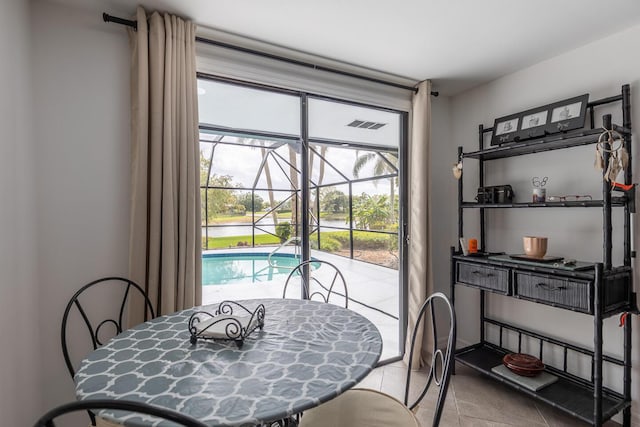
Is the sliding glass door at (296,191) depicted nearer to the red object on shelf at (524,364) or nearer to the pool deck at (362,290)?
the pool deck at (362,290)

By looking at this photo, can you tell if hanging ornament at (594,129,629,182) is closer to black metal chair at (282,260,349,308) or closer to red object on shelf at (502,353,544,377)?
red object on shelf at (502,353,544,377)

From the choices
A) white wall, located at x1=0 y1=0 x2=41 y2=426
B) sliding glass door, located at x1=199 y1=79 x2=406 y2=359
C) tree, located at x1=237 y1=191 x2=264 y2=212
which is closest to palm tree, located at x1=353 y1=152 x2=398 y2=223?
sliding glass door, located at x1=199 y1=79 x2=406 y2=359

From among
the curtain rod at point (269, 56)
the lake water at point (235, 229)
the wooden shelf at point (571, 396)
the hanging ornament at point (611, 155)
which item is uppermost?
the curtain rod at point (269, 56)

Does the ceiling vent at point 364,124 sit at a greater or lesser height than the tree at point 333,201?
greater

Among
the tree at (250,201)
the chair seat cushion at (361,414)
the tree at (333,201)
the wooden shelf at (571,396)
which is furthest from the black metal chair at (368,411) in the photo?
the tree at (333,201)

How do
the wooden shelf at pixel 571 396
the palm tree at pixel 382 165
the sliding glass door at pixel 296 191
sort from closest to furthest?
1. the wooden shelf at pixel 571 396
2. the sliding glass door at pixel 296 191
3. the palm tree at pixel 382 165

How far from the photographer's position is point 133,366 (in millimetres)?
1058

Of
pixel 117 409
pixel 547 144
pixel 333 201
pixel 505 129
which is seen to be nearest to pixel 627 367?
pixel 547 144

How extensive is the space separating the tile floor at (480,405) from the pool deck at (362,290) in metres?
0.38

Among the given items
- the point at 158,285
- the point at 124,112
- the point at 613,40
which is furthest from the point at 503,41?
the point at 158,285

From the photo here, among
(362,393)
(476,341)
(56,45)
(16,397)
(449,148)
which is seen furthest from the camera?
(449,148)

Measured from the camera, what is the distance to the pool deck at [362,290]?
114 inches

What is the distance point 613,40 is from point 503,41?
0.66 m

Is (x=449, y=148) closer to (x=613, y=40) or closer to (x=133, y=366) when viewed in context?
(x=613, y=40)
